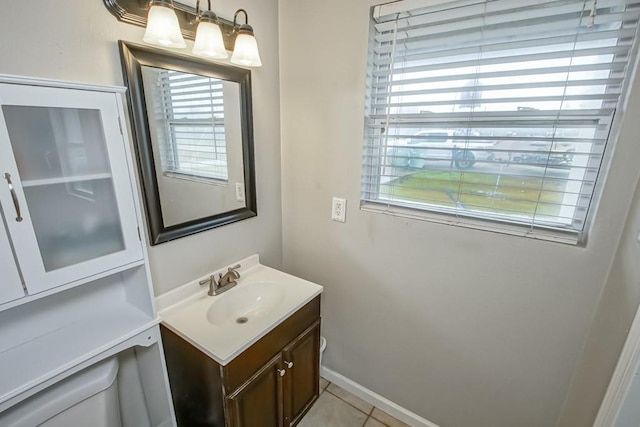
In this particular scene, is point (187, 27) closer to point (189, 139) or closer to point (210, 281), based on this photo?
point (189, 139)

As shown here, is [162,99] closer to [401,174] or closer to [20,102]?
[20,102]

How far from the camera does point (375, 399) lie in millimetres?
1754

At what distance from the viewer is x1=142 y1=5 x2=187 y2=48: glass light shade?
981 millimetres

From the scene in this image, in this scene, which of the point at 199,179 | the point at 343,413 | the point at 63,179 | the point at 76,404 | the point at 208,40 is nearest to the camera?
the point at 63,179

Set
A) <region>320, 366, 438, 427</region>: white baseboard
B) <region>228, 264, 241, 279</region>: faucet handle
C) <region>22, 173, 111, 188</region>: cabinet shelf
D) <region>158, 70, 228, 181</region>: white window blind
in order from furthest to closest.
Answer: <region>320, 366, 438, 427</region>: white baseboard
<region>228, 264, 241, 279</region>: faucet handle
<region>158, 70, 228, 181</region>: white window blind
<region>22, 173, 111, 188</region>: cabinet shelf

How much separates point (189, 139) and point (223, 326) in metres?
0.84

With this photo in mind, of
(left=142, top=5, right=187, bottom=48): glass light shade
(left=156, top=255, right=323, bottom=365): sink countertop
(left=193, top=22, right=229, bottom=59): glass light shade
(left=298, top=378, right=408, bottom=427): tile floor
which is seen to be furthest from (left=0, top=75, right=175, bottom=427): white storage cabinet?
(left=298, top=378, right=408, bottom=427): tile floor

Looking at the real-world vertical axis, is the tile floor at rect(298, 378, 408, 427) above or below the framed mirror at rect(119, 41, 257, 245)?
below

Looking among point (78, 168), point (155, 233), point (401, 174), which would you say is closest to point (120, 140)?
point (78, 168)

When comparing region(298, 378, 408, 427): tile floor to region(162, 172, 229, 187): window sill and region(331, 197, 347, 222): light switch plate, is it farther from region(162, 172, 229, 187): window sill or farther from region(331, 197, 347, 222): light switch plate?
region(162, 172, 229, 187): window sill

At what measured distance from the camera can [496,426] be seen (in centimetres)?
139

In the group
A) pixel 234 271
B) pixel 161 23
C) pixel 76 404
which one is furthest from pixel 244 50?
pixel 76 404

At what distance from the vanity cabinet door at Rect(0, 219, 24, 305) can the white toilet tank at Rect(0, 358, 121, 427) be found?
0.43 m

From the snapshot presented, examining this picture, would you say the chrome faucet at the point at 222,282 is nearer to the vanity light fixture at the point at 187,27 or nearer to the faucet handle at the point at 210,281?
the faucet handle at the point at 210,281
